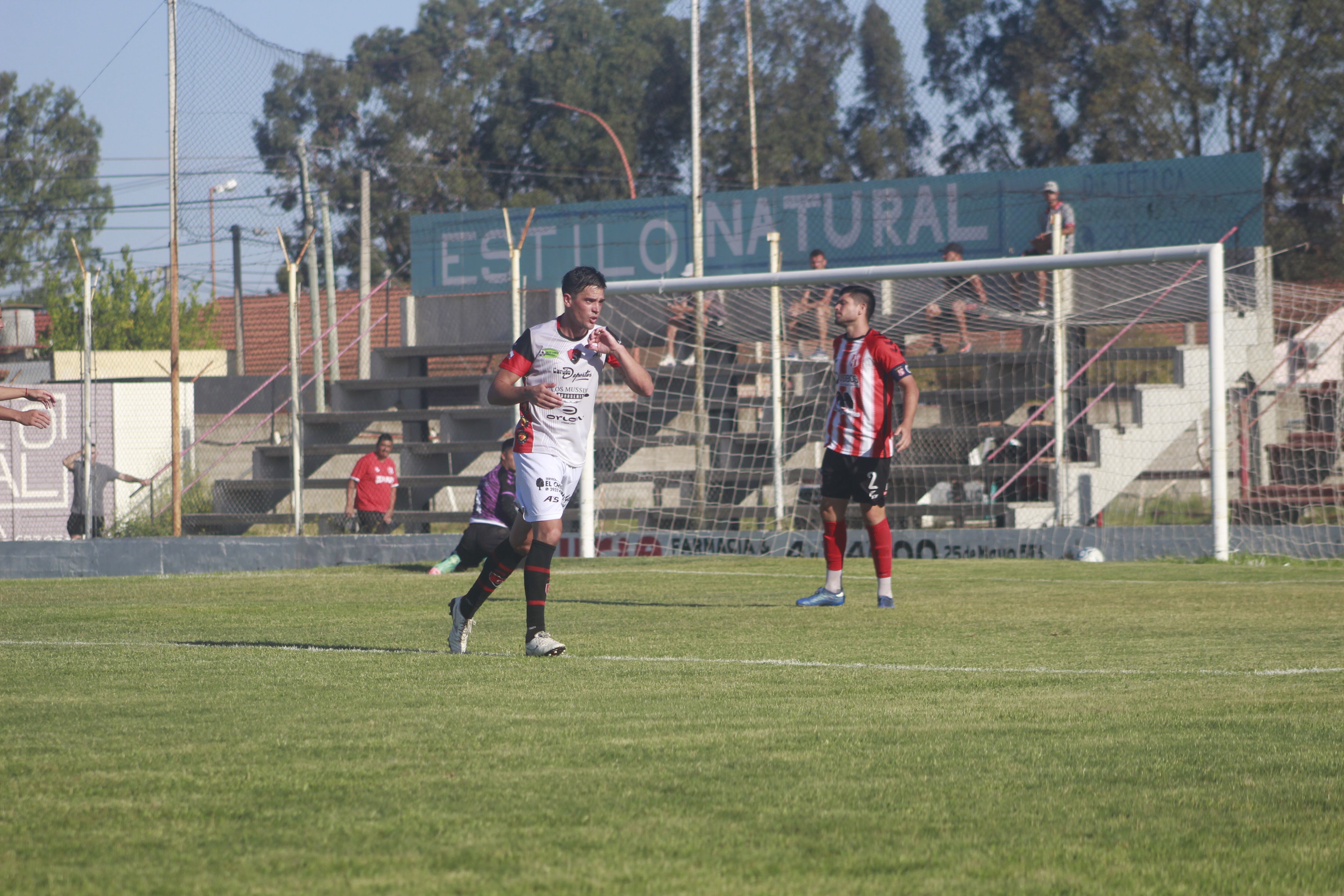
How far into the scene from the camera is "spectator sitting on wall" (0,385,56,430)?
30.2 ft

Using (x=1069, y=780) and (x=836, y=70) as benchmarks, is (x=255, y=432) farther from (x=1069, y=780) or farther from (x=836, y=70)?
(x=836, y=70)

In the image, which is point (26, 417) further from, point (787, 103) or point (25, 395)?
point (787, 103)

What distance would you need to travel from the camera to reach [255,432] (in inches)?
871

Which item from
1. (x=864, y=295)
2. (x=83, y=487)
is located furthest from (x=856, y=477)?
(x=83, y=487)

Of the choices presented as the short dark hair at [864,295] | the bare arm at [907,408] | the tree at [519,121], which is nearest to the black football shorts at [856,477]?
the bare arm at [907,408]

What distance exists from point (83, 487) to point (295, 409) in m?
2.67

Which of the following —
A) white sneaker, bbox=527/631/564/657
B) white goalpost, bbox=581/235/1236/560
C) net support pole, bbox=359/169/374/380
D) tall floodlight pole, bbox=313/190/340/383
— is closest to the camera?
white sneaker, bbox=527/631/564/657

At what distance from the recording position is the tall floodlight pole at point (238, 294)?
27.9 metres

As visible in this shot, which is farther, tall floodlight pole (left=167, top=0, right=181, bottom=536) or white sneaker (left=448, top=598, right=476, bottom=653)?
tall floodlight pole (left=167, top=0, right=181, bottom=536)

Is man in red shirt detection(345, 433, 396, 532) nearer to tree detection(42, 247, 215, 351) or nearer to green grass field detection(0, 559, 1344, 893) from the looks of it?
green grass field detection(0, 559, 1344, 893)

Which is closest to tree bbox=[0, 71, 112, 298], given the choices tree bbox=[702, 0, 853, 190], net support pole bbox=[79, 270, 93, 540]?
tree bbox=[702, 0, 853, 190]

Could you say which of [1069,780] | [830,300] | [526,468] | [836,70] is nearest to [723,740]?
[1069,780]

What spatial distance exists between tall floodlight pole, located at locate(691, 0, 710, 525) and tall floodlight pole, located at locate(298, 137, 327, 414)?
A: 4.62 m

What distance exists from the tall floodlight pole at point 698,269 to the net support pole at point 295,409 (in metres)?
4.45
